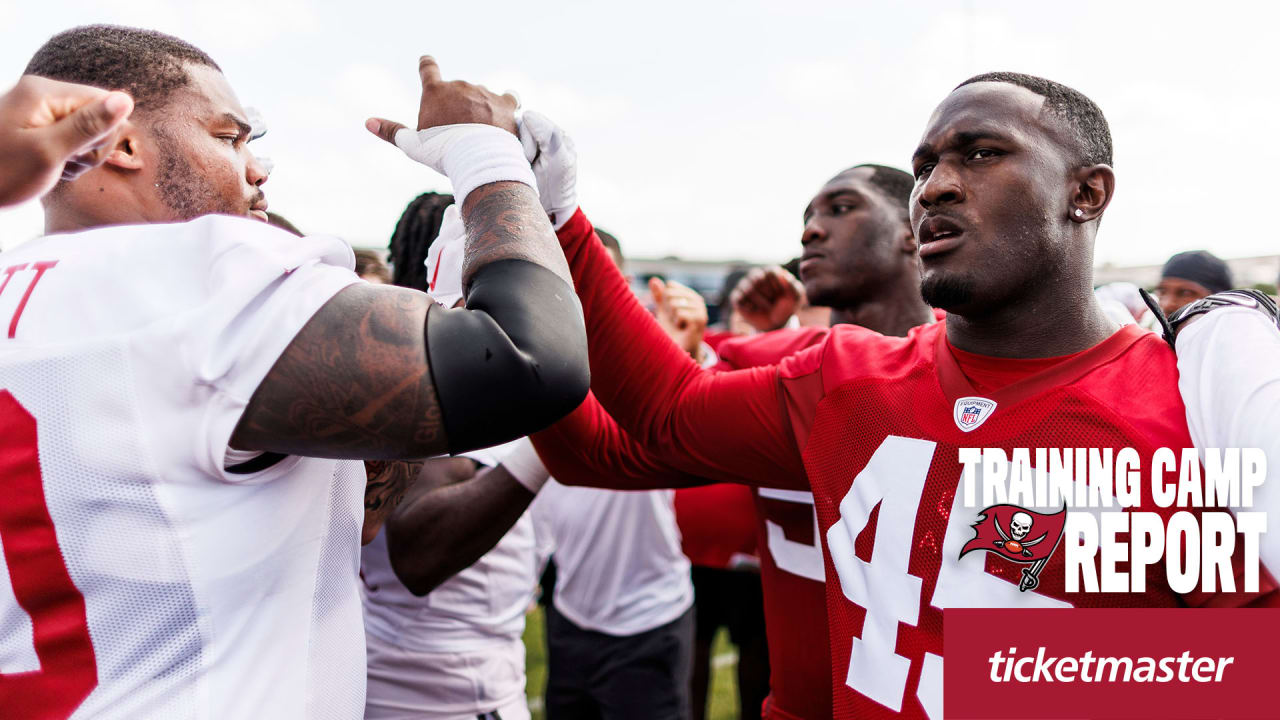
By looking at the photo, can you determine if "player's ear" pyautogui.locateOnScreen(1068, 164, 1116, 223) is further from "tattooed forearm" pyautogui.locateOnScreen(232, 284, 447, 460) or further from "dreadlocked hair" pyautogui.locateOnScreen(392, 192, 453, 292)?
"dreadlocked hair" pyautogui.locateOnScreen(392, 192, 453, 292)

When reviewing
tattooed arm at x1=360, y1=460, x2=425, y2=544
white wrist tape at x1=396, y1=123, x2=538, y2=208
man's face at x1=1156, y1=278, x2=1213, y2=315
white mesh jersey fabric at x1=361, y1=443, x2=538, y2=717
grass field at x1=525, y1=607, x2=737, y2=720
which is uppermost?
white wrist tape at x1=396, y1=123, x2=538, y2=208

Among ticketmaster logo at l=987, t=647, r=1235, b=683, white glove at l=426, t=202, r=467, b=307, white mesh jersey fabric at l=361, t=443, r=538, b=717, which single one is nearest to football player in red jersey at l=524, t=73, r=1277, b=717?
ticketmaster logo at l=987, t=647, r=1235, b=683

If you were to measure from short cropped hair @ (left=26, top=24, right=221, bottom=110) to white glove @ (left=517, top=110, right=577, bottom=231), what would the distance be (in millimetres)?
661

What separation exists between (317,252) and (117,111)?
0.32m

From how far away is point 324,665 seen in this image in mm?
1318

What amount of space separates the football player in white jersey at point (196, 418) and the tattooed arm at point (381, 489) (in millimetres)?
723

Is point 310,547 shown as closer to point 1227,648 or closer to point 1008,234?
point 1008,234

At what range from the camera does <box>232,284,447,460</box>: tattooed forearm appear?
1083 mm

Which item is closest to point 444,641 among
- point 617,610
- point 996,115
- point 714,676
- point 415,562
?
point 415,562

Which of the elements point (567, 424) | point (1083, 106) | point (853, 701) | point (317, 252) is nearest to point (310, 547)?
point (317, 252)

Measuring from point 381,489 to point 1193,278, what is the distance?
5376mm

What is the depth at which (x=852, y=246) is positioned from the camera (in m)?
2.94

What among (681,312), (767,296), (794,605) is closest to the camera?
(794,605)

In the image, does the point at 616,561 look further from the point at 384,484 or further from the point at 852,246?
the point at 384,484
